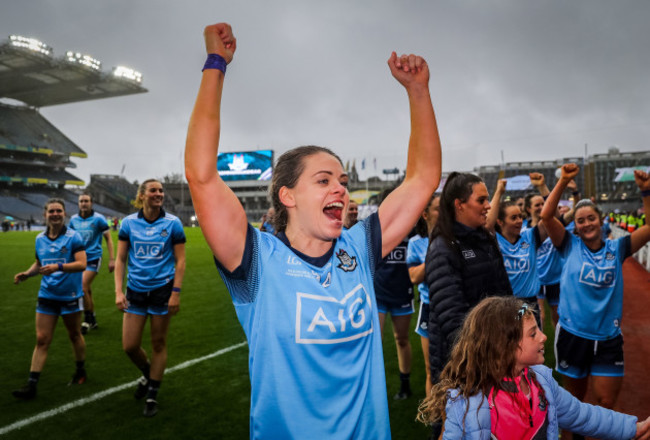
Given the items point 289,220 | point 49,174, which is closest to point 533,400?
point 289,220

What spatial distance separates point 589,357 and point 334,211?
10.2 ft

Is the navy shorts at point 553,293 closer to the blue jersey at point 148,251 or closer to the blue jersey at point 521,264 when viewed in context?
the blue jersey at point 521,264

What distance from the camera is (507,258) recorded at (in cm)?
477

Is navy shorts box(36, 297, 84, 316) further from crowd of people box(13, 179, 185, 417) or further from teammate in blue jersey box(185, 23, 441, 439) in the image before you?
teammate in blue jersey box(185, 23, 441, 439)

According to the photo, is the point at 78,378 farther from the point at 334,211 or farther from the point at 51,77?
the point at 51,77

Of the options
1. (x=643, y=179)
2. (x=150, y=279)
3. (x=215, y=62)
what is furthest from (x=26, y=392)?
(x=643, y=179)

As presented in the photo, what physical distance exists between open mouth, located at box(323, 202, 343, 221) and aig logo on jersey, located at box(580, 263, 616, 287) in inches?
118

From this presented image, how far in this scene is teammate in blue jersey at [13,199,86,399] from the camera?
195 inches

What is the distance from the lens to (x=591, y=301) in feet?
11.9

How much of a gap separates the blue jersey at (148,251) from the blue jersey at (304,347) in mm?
3601

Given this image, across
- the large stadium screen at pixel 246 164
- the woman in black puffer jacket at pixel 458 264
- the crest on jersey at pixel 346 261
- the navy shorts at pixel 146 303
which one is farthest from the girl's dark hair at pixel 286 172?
the large stadium screen at pixel 246 164

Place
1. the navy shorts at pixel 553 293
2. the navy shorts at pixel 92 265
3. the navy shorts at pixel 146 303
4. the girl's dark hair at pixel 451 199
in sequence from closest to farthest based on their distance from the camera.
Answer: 1. the girl's dark hair at pixel 451 199
2. the navy shorts at pixel 146 303
3. the navy shorts at pixel 553 293
4. the navy shorts at pixel 92 265

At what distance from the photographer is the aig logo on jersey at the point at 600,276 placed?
3654 millimetres

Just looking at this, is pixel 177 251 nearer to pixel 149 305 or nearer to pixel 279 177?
pixel 149 305
